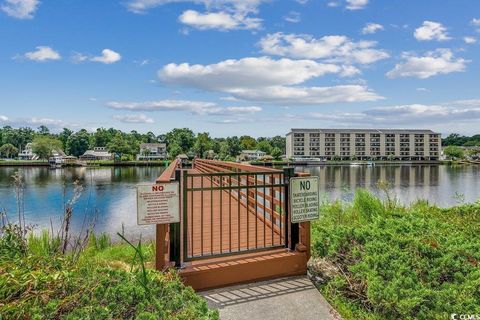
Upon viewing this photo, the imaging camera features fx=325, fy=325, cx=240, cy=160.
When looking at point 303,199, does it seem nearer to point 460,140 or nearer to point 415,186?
point 415,186

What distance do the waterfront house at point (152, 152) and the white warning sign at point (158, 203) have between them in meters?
112

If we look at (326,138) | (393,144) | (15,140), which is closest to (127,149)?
(15,140)

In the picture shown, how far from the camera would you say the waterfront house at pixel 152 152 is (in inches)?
4451

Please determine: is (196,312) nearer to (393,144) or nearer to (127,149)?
(127,149)

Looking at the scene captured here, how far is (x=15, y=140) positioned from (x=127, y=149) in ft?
149

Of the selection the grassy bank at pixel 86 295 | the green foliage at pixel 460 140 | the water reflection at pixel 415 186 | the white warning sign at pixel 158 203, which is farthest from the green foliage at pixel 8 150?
the green foliage at pixel 460 140

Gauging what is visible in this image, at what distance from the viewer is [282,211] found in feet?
15.8

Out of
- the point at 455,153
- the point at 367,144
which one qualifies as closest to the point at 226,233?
the point at 367,144

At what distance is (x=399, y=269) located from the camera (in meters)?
3.36

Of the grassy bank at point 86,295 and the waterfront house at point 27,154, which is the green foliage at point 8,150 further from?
the grassy bank at point 86,295

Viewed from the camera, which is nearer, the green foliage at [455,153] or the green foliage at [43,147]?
the green foliage at [43,147]

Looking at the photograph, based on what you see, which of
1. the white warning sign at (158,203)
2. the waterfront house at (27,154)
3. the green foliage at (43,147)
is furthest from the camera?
the waterfront house at (27,154)

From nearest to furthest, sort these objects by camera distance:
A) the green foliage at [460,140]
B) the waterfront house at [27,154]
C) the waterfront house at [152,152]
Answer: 1. the waterfront house at [152,152]
2. the waterfront house at [27,154]
3. the green foliage at [460,140]

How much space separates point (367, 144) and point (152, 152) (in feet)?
264
